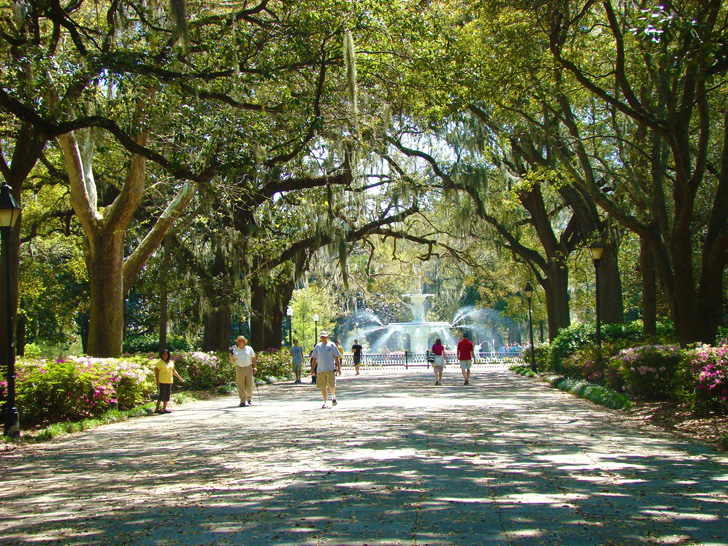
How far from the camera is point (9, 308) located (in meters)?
11.4

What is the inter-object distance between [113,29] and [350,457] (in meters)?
9.43

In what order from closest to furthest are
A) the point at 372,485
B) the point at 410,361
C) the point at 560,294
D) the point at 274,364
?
1. the point at 372,485
2. the point at 560,294
3. the point at 274,364
4. the point at 410,361

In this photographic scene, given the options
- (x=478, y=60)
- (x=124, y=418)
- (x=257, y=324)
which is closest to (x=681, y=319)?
(x=478, y=60)

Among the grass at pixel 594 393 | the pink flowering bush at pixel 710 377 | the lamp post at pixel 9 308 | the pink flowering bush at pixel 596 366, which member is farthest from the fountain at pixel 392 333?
the lamp post at pixel 9 308

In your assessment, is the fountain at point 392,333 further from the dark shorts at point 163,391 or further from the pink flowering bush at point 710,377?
the pink flowering bush at point 710,377

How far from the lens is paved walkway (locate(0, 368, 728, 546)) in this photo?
4816 mm

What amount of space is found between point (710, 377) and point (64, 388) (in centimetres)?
1020

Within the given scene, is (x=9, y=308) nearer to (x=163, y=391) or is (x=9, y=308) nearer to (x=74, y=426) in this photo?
(x=74, y=426)

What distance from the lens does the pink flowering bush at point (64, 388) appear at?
458 inches

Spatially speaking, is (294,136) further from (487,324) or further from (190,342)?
(487,324)

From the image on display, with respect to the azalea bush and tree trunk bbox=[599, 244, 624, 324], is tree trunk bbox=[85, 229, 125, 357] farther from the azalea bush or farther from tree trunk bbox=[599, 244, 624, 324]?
tree trunk bbox=[599, 244, 624, 324]

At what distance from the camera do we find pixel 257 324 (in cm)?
2745

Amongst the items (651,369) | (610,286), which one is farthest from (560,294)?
(651,369)

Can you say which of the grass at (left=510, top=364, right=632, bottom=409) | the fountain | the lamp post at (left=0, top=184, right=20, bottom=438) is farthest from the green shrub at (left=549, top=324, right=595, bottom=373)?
the fountain
